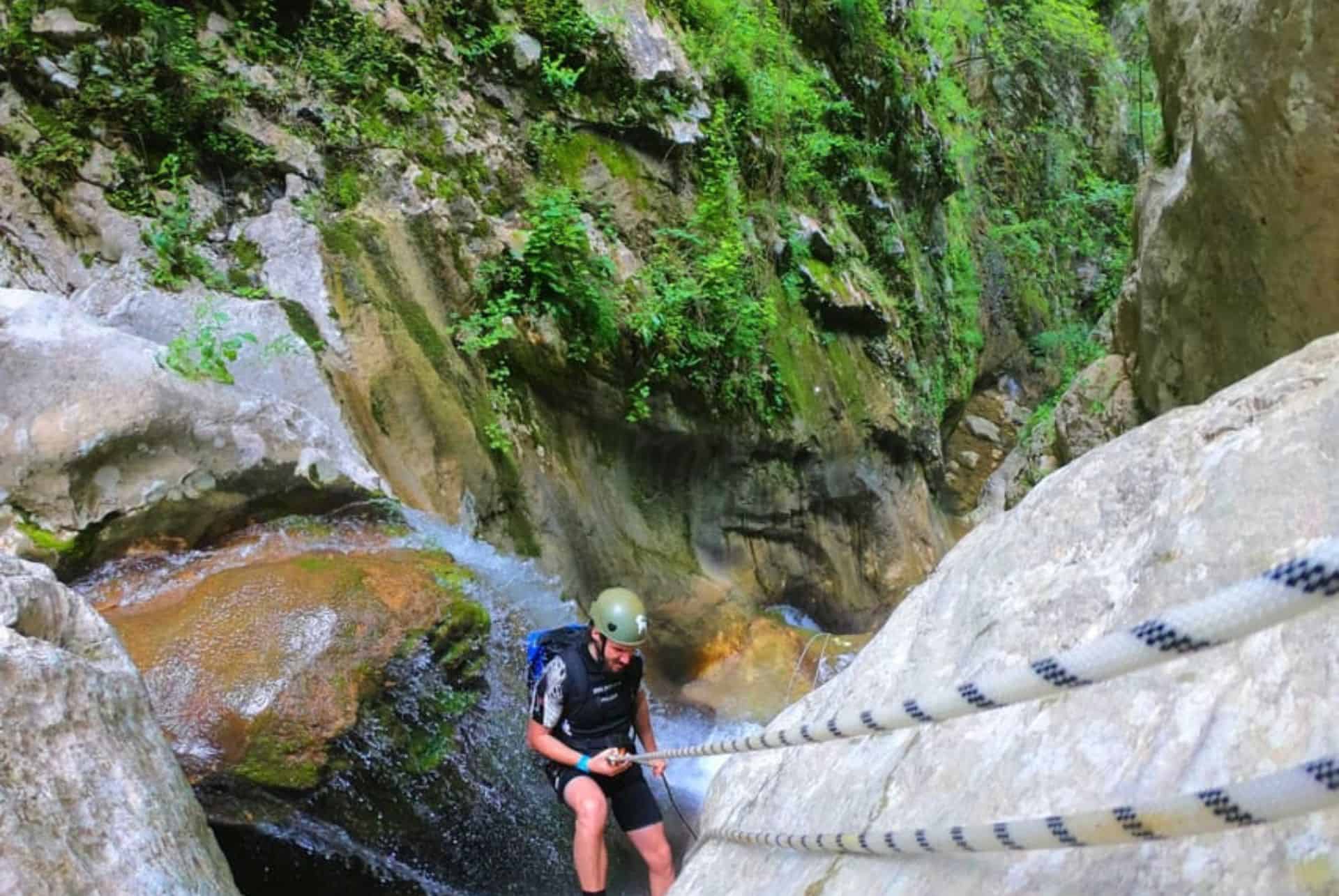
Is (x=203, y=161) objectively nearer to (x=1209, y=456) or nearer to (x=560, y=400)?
(x=560, y=400)

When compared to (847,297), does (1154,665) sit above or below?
above

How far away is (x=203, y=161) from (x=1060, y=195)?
19725mm

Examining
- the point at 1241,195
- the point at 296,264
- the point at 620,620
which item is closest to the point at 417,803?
the point at 620,620

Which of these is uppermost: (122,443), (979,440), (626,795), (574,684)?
(122,443)

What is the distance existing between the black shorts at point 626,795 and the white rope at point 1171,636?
2.92 m

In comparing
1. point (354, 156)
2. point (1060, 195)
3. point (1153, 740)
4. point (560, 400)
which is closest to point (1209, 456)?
point (1153, 740)

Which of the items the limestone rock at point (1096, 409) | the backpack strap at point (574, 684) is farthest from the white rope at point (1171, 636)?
the limestone rock at point (1096, 409)

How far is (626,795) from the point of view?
13.4ft

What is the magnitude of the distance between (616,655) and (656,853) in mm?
1011

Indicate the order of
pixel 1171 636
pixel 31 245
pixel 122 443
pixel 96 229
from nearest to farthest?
1. pixel 1171 636
2. pixel 122 443
3. pixel 31 245
4. pixel 96 229

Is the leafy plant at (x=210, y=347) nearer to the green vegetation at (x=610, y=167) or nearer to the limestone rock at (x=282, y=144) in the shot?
the green vegetation at (x=610, y=167)

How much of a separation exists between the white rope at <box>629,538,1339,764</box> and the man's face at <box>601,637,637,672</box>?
8.71 ft

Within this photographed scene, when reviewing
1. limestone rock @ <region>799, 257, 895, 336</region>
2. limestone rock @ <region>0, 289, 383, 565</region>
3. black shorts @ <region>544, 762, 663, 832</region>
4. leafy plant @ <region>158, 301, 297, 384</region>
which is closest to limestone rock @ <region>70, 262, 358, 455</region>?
leafy plant @ <region>158, 301, 297, 384</region>

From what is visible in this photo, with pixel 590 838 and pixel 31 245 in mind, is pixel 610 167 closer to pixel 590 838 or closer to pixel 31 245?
pixel 31 245
